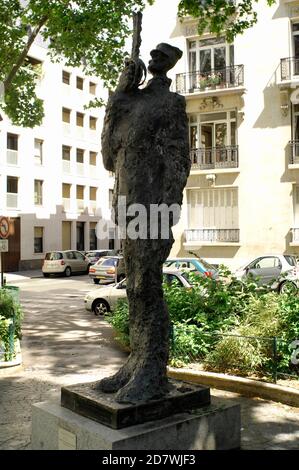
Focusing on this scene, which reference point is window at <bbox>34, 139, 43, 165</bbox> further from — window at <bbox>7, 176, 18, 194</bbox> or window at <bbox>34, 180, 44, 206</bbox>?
window at <bbox>7, 176, 18, 194</bbox>

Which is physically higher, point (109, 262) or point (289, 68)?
point (289, 68)

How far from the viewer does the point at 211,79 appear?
80.4 ft

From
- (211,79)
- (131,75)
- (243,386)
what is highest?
(211,79)

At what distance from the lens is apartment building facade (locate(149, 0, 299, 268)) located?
23.5m

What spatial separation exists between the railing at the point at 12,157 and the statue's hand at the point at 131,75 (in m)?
30.5

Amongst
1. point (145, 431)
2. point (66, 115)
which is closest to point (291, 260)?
point (145, 431)

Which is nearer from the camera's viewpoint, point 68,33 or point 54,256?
point 68,33

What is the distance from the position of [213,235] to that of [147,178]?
2035 centimetres

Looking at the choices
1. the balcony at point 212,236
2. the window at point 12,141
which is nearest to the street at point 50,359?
the balcony at point 212,236

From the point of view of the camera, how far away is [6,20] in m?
16.2

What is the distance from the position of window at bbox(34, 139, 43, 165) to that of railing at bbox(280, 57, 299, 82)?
1884 cm

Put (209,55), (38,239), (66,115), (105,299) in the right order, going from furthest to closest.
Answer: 1. (66,115)
2. (38,239)
3. (209,55)
4. (105,299)

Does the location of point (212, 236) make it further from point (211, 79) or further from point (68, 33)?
point (68, 33)
